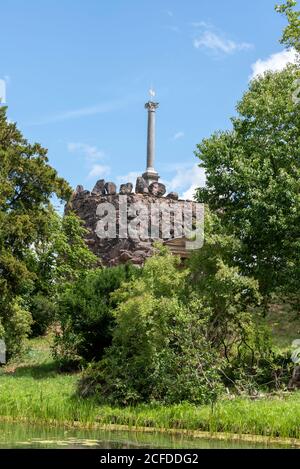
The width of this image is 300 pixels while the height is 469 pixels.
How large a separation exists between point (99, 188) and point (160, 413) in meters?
30.0

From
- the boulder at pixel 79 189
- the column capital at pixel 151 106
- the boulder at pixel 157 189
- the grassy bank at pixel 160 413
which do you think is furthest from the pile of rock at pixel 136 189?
the grassy bank at pixel 160 413

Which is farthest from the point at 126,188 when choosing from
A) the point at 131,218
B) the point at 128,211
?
the point at 131,218

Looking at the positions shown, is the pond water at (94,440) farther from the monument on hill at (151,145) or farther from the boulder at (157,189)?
the monument on hill at (151,145)

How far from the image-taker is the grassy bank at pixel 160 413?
15.9 meters

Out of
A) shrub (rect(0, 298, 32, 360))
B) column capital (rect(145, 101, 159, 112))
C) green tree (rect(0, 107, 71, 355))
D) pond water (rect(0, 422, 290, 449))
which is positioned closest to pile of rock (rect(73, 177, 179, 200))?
column capital (rect(145, 101, 159, 112))

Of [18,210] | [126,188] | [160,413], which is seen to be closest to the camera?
[160,413]

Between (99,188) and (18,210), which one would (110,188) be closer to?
(99,188)

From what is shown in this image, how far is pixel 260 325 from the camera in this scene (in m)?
21.2

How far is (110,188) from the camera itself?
45875 mm

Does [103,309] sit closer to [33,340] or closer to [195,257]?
[195,257]

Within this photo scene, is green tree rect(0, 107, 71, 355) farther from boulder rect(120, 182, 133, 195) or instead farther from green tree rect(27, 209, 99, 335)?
boulder rect(120, 182, 133, 195)

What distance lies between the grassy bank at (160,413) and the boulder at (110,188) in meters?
24.0

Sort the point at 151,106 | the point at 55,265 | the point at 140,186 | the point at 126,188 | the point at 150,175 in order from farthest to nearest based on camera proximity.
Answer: the point at 151,106 < the point at 150,175 < the point at 140,186 < the point at 126,188 < the point at 55,265

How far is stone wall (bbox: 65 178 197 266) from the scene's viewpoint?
43.7 meters
